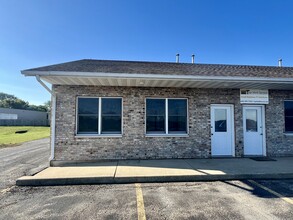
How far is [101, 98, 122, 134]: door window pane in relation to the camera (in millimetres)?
7680

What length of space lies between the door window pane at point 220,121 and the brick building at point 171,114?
0.15 feet

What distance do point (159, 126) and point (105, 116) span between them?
233cm

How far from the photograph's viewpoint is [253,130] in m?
8.35

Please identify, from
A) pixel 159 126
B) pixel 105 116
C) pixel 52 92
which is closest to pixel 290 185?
pixel 159 126

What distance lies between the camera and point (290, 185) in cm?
506

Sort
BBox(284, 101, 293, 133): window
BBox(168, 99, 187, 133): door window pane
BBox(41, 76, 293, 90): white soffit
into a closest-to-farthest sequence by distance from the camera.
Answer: BBox(41, 76, 293, 90): white soffit → BBox(168, 99, 187, 133): door window pane → BBox(284, 101, 293, 133): window

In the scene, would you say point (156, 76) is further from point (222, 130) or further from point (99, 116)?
point (222, 130)

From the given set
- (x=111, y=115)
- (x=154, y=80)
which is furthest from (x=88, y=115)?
(x=154, y=80)

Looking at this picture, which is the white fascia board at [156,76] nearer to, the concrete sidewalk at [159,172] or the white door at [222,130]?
the white door at [222,130]

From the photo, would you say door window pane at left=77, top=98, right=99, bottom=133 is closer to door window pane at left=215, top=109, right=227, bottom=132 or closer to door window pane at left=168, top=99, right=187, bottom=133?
door window pane at left=168, top=99, right=187, bottom=133

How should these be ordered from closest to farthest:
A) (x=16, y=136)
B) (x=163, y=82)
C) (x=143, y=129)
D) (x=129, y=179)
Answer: (x=129, y=179), (x=163, y=82), (x=143, y=129), (x=16, y=136)

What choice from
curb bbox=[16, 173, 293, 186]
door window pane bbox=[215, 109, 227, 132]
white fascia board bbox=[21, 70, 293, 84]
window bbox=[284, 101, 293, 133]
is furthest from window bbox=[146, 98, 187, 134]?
window bbox=[284, 101, 293, 133]

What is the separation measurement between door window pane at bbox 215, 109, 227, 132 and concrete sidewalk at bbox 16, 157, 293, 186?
5.32ft

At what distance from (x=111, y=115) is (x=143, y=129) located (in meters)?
1.47
